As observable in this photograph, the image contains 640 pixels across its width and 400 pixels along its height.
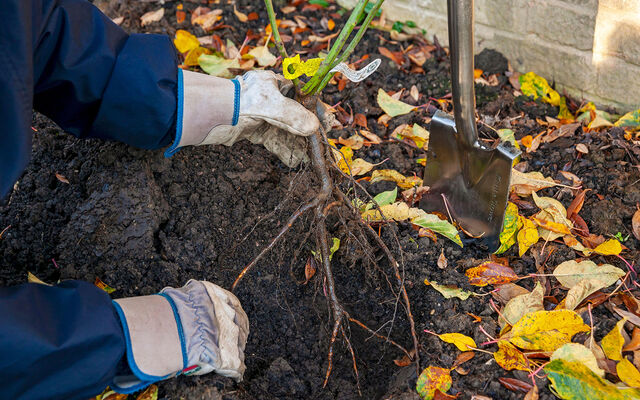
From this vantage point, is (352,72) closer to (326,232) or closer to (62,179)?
(326,232)

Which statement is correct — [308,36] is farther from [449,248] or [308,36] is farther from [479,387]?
[479,387]

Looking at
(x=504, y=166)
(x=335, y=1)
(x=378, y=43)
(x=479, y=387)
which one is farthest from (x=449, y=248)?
(x=335, y=1)

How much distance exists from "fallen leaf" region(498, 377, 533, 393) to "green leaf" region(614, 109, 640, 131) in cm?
106

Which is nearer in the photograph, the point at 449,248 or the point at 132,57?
the point at 132,57

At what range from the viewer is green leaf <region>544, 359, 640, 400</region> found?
117cm

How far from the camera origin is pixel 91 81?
135 centimetres

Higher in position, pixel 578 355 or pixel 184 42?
pixel 184 42

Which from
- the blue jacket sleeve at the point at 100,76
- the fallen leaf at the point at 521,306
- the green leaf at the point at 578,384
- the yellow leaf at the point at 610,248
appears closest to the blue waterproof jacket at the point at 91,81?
the blue jacket sleeve at the point at 100,76

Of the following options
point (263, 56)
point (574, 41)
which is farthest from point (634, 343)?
point (263, 56)

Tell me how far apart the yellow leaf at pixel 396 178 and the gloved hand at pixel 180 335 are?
2.10 ft

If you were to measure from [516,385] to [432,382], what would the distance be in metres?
0.18

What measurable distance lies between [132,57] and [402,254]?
826 millimetres

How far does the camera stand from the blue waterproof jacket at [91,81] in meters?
1.16

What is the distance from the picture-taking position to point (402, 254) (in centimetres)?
155
